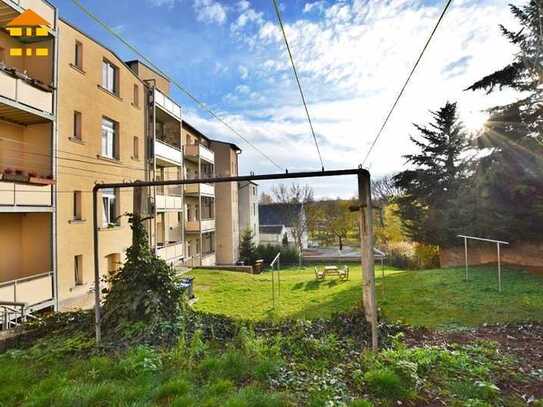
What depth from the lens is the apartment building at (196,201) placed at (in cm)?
2288

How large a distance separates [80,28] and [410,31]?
11.8 m

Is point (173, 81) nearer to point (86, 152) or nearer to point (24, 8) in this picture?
point (24, 8)

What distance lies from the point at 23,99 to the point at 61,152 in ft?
6.52

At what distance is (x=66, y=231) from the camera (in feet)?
34.7

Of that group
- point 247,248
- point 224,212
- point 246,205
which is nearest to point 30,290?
point 224,212

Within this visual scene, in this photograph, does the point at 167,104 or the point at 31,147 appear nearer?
the point at 31,147

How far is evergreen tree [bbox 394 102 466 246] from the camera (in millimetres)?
20531

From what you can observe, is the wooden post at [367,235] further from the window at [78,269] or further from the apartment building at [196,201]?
the apartment building at [196,201]

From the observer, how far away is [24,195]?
8.93m

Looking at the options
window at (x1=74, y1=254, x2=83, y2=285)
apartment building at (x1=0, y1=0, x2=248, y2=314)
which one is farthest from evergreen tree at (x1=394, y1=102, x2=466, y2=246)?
window at (x1=74, y1=254, x2=83, y2=285)

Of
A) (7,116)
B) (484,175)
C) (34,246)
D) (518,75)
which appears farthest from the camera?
(484,175)

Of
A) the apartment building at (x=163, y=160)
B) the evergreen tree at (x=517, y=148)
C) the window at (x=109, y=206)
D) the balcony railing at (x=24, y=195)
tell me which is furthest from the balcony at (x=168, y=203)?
the evergreen tree at (x=517, y=148)

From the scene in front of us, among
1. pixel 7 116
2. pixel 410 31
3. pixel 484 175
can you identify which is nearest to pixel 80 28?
pixel 7 116

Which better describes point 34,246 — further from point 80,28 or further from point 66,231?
point 80,28
